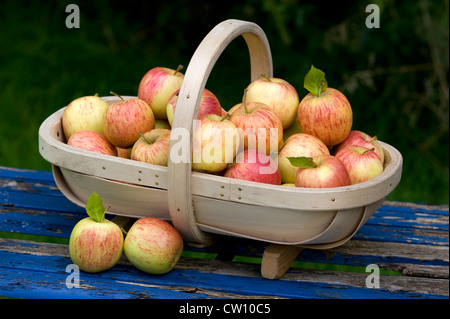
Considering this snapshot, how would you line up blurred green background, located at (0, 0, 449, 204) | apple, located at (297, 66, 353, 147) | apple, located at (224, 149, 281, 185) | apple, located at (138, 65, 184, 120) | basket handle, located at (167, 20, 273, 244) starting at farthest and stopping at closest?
blurred green background, located at (0, 0, 449, 204), apple, located at (138, 65, 184, 120), apple, located at (297, 66, 353, 147), apple, located at (224, 149, 281, 185), basket handle, located at (167, 20, 273, 244)

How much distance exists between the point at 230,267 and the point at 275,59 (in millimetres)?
1924

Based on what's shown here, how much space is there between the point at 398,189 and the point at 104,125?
5.41 ft

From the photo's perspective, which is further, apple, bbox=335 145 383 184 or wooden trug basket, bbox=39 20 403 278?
apple, bbox=335 145 383 184

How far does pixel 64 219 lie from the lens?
78.5 inches

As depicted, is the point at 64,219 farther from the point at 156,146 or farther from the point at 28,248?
the point at 156,146

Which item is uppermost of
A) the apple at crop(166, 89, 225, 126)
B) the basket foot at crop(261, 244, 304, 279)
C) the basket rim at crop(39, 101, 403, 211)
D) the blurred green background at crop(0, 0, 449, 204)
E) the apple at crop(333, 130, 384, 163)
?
the blurred green background at crop(0, 0, 449, 204)

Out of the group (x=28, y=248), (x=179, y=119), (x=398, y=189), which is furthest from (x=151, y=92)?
(x=398, y=189)

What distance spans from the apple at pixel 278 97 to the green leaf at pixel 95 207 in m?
0.56

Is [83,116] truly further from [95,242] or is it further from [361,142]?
[361,142]

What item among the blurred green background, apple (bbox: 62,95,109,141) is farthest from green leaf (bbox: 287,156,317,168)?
the blurred green background

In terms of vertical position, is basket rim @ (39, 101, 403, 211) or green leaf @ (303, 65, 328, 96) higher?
green leaf @ (303, 65, 328, 96)

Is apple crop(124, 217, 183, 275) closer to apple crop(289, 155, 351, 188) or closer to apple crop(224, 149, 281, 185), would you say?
apple crop(224, 149, 281, 185)

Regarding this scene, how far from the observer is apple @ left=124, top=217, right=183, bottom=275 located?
63.3 inches

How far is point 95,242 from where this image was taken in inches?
62.6
